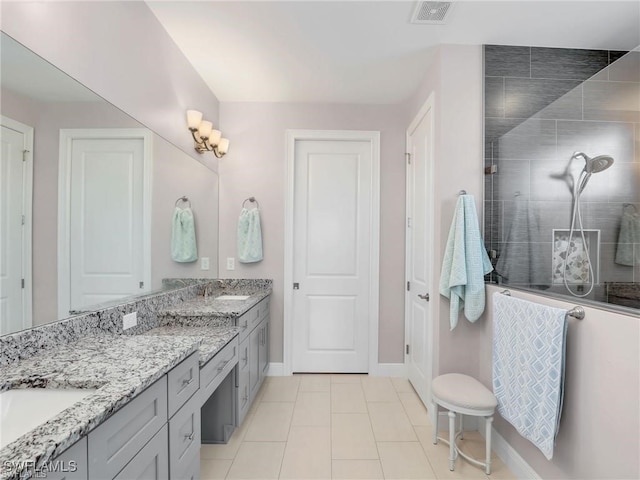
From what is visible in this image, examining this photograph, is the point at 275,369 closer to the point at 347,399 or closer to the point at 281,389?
the point at 281,389

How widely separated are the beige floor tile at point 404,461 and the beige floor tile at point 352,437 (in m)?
0.07

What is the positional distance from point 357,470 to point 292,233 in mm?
1875

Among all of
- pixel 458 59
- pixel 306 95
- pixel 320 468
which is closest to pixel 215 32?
pixel 306 95

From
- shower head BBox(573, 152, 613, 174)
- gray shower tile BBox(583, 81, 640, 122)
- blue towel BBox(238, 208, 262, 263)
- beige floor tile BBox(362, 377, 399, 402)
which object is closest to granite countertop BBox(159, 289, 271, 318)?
blue towel BBox(238, 208, 262, 263)

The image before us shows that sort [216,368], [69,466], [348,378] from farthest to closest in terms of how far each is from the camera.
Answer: [348,378]
[216,368]
[69,466]

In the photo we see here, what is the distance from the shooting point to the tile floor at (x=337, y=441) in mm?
1656

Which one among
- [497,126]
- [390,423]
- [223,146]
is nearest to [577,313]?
[497,126]

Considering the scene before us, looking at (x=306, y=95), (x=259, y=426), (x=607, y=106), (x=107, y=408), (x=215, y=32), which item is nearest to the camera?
(x=107, y=408)

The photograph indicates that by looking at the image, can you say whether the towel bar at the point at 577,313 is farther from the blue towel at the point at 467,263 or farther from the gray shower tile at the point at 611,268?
the gray shower tile at the point at 611,268

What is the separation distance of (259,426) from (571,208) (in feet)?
8.28

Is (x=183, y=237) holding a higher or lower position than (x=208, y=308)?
higher

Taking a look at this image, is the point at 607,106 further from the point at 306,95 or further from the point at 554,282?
the point at 306,95

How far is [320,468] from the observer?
1677 mm

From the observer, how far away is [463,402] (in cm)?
161
